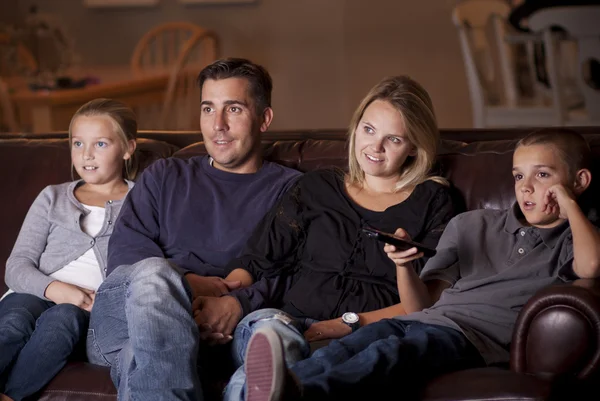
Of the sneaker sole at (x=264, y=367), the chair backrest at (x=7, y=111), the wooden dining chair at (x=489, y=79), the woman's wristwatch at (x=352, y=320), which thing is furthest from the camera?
the chair backrest at (x=7, y=111)

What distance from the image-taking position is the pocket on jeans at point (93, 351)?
6.94 feet

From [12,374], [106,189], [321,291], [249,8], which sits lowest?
[12,374]

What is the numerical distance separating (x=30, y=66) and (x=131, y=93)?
3.38 ft

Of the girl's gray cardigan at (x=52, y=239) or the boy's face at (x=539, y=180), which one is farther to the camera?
the girl's gray cardigan at (x=52, y=239)

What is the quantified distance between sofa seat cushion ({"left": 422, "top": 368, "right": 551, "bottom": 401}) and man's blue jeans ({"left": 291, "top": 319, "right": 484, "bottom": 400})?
46 mm

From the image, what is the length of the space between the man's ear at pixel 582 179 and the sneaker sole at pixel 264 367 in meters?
0.91

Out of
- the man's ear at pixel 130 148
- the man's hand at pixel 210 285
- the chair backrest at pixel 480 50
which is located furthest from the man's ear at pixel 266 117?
the chair backrest at pixel 480 50

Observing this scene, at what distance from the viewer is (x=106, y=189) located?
2.54m

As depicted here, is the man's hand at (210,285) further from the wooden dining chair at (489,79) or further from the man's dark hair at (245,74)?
the wooden dining chair at (489,79)

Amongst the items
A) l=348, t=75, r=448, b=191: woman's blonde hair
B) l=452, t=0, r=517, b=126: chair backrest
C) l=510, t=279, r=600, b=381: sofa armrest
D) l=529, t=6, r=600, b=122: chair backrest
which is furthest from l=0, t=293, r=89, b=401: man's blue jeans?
l=452, t=0, r=517, b=126: chair backrest

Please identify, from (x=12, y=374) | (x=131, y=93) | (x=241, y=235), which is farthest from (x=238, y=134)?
(x=131, y=93)

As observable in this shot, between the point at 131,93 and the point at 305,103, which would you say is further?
the point at 305,103

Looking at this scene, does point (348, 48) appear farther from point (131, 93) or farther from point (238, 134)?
point (238, 134)

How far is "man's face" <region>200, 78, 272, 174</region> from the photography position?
2.39 m
